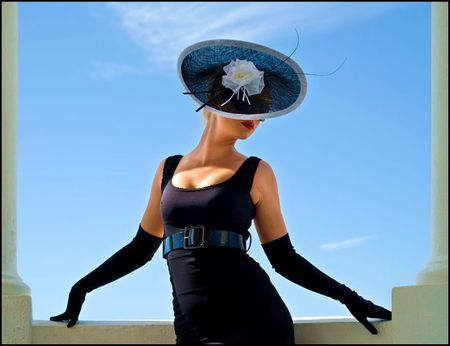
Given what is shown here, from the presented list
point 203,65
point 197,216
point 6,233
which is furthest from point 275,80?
point 6,233

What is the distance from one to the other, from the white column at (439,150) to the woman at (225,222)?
365 millimetres

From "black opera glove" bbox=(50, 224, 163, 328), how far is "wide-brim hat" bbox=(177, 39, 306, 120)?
80 centimetres

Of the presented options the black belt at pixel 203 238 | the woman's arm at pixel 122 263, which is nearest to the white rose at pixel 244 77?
the woman's arm at pixel 122 263

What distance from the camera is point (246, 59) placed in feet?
17.9

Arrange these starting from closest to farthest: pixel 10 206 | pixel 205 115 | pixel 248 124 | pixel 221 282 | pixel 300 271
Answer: pixel 221 282
pixel 300 271
pixel 248 124
pixel 205 115
pixel 10 206

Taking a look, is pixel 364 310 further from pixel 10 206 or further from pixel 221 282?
pixel 10 206

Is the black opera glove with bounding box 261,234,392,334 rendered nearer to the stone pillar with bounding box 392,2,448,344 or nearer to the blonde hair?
the stone pillar with bounding box 392,2,448,344

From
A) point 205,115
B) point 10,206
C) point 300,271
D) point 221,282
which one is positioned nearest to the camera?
point 221,282

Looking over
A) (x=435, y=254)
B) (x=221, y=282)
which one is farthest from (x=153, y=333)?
(x=435, y=254)

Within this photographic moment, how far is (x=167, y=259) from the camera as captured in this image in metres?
5.21

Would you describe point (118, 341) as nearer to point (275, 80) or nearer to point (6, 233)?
point (6, 233)

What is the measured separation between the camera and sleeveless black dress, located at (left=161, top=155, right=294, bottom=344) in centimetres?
497

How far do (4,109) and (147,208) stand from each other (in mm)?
1012

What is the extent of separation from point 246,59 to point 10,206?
1.54 meters
